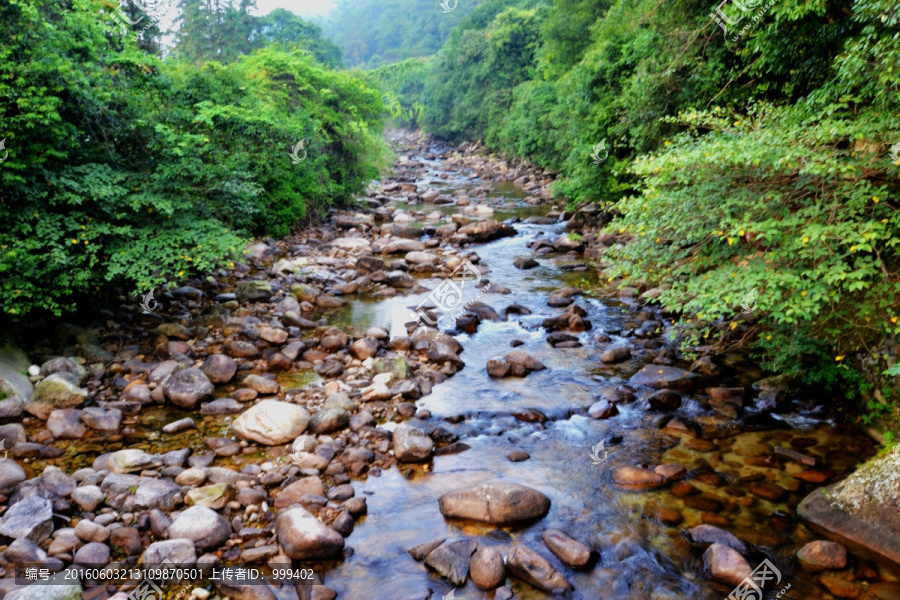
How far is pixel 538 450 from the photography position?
24.1 feet

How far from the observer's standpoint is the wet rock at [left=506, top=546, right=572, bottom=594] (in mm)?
5020

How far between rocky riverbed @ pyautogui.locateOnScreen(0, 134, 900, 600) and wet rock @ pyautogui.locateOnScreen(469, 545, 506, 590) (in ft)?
0.08

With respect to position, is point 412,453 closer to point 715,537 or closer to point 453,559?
point 453,559

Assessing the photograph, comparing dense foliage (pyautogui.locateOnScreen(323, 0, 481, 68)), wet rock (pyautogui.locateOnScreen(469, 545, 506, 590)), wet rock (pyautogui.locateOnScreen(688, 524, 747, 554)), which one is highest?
dense foliage (pyautogui.locateOnScreen(323, 0, 481, 68))

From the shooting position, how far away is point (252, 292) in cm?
1227

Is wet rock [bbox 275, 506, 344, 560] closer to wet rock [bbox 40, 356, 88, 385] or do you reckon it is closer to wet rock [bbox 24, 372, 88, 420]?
wet rock [bbox 24, 372, 88, 420]

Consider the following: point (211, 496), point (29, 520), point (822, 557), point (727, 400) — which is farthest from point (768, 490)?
point (29, 520)

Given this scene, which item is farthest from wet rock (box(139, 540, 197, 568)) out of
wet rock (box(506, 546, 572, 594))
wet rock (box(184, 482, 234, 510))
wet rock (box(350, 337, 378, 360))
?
wet rock (box(350, 337, 378, 360))

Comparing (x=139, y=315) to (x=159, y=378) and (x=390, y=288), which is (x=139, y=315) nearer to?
(x=159, y=378)

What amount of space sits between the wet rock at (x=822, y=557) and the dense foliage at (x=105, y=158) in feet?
29.0

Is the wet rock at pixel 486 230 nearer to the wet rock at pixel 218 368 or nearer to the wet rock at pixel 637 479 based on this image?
the wet rock at pixel 218 368

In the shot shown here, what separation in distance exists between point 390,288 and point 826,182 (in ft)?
31.8

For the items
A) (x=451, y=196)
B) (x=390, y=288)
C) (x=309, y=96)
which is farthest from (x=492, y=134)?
(x=390, y=288)

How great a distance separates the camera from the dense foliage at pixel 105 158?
7363mm
